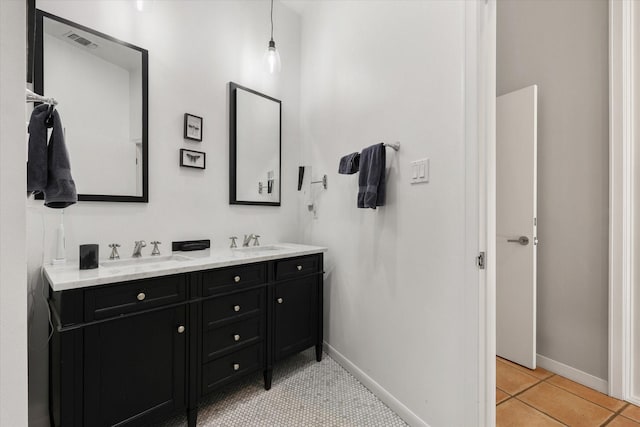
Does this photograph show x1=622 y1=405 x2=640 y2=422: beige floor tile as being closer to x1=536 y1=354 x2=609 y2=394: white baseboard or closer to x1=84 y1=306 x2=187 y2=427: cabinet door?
x1=536 y1=354 x2=609 y2=394: white baseboard

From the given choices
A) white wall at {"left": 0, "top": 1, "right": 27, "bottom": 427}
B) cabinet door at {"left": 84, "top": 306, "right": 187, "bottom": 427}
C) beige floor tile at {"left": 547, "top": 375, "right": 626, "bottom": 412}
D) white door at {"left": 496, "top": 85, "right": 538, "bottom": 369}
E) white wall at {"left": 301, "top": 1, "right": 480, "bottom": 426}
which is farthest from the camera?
white door at {"left": 496, "top": 85, "right": 538, "bottom": 369}

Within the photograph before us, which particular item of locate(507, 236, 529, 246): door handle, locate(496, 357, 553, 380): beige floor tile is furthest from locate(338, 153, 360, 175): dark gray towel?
locate(496, 357, 553, 380): beige floor tile

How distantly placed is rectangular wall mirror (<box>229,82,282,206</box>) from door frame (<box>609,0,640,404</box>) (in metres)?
2.38

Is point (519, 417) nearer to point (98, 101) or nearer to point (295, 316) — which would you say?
point (295, 316)

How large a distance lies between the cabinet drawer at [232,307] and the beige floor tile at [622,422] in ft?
6.83

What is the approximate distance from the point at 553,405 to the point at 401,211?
1503 mm

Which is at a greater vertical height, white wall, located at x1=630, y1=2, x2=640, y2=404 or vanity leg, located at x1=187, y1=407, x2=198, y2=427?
white wall, located at x1=630, y1=2, x2=640, y2=404

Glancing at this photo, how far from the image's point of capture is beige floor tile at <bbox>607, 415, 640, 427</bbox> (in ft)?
5.08

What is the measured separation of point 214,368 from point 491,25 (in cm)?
223

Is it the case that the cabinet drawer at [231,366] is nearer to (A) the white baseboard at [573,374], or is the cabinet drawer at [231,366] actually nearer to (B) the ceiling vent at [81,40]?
(B) the ceiling vent at [81,40]

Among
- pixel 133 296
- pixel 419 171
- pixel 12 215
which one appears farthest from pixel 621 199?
pixel 133 296

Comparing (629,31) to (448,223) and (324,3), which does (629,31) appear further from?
(324,3)

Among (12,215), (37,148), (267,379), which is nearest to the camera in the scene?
(12,215)

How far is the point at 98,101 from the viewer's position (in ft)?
5.60
